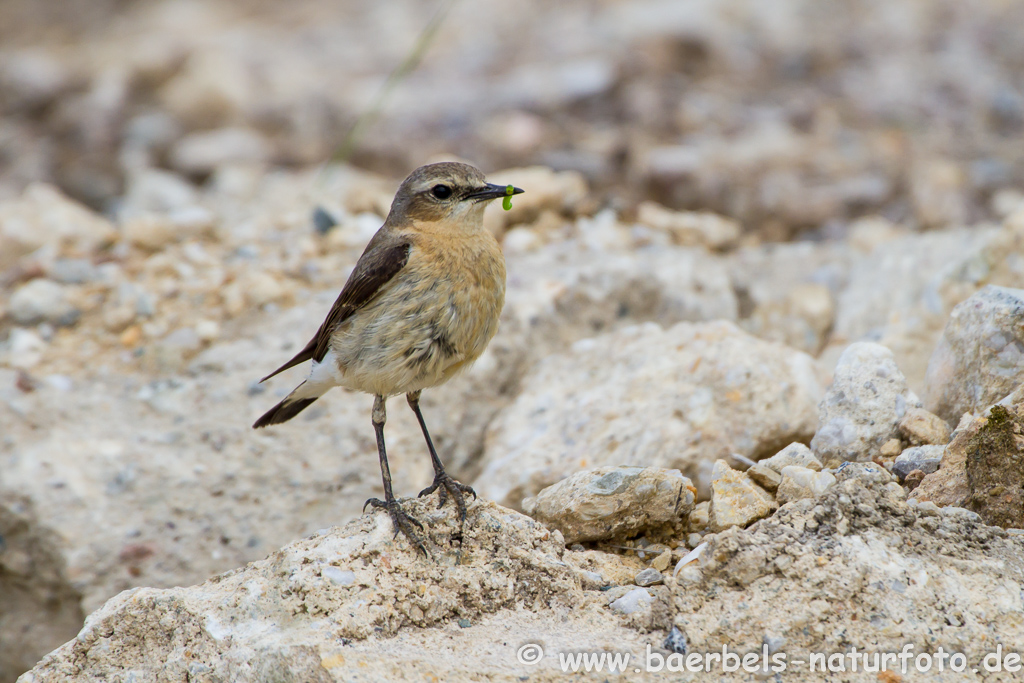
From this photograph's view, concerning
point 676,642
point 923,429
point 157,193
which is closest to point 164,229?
point 157,193

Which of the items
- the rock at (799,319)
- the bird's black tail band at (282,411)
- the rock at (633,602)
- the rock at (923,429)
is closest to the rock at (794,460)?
the rock at (923,429)

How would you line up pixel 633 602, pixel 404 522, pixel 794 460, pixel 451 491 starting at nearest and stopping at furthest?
pixel 633 602 < pixel 404 522 < pixel 794 460 < pixel 451 491

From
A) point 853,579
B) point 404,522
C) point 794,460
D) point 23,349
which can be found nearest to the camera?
point 853,579

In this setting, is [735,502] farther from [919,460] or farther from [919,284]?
[919,284]

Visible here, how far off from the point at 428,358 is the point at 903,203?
6.31 m

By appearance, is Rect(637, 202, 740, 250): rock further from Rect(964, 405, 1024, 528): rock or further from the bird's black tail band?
Rect(964, 405, 1024, 528): rock

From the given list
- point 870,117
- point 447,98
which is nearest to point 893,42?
point 870,117

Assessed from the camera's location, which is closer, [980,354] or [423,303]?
[980,354]

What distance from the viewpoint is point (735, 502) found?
388 centimetres

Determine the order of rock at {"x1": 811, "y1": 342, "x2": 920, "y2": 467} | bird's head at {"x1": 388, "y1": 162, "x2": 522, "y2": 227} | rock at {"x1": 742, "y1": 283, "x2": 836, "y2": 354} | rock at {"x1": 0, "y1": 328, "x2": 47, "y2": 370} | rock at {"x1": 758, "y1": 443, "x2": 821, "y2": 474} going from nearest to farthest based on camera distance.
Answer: rock at {"x1": 758, "y1": 443, "x2": 821, "y2": 474}
rock at {"x1": 811, "y1": 342, "x2": 920, "y2": 467}
bird's head at {"x1": 388, "y1": 162, "x2": 522, "y2": 227}
rock at {"x1": 0, "y1": 328, "x2": 47, "y2": 370}
rock at {"x1": 742, "y1": 283, "x2": 836, "y2": 354}

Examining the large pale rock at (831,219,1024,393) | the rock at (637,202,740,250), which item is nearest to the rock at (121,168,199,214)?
the rock at (637,202,740,250)

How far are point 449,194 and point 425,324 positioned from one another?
33.4 inches

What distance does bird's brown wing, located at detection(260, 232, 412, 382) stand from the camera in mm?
4770

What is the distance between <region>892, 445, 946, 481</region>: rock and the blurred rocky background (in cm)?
2
